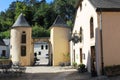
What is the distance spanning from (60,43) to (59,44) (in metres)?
0.22

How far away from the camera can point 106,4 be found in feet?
72.4

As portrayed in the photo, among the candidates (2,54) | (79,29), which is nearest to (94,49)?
(79,29)

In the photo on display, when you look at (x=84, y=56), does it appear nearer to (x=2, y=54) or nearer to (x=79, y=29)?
(x=79, y=29)

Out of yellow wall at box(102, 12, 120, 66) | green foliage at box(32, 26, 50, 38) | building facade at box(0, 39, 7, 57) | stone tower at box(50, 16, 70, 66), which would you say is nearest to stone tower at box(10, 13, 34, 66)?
stone tower at box(50, 16, 70, 66)

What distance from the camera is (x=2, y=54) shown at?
224 ft

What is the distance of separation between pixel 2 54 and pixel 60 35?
3092 centimetres

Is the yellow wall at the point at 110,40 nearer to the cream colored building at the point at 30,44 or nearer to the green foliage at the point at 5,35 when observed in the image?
the cream colored building at the point at 30,44

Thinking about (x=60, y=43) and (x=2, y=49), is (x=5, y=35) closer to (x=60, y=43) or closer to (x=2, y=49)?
(x=2, y=49)

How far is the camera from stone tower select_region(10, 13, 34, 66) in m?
41.8

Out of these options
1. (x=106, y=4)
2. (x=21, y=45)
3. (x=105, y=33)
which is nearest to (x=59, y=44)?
(x=21, y=45)

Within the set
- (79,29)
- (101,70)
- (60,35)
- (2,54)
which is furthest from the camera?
(2,54)

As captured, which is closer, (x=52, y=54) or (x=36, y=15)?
(x=52, y=54)

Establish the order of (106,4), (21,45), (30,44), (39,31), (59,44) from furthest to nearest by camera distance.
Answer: (39,31)
(30,44)
(21,45)
(59,44)
(106,4)

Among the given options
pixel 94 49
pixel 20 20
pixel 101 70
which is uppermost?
pixel 20 20
